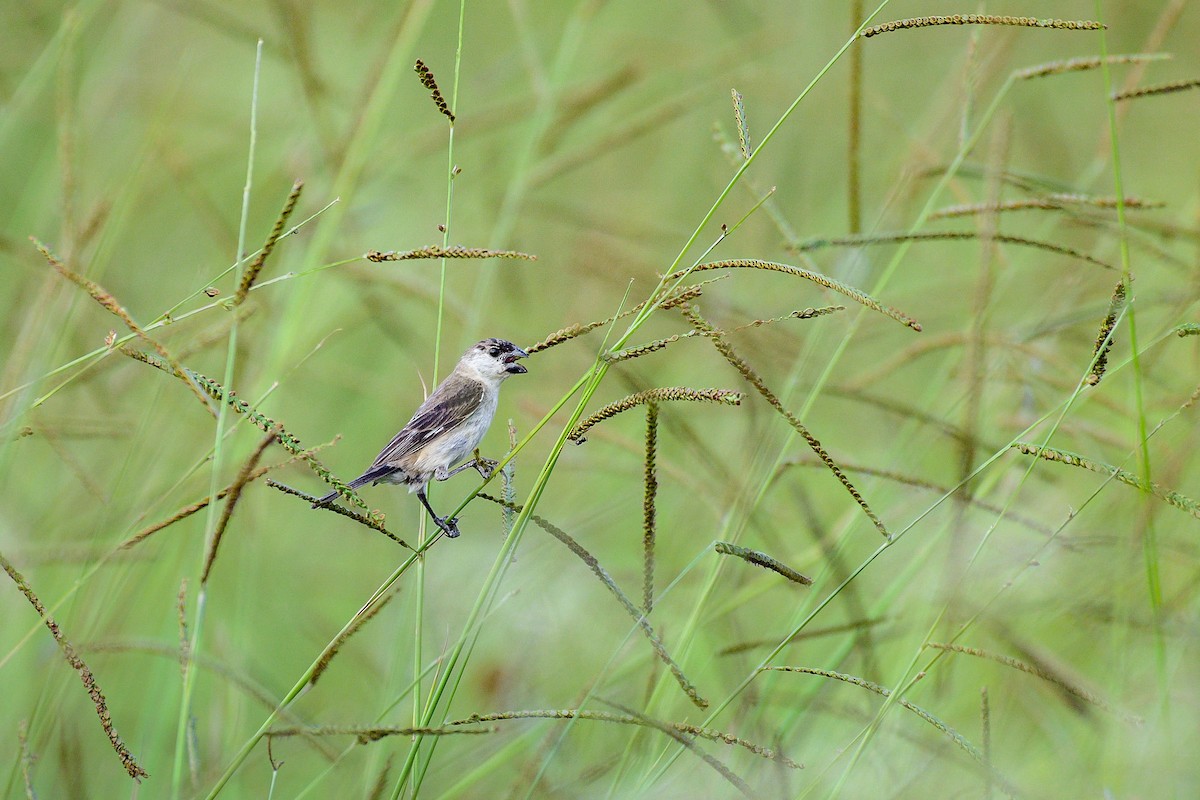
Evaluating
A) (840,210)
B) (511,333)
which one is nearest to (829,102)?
(840,210)

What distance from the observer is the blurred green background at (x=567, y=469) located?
259cm

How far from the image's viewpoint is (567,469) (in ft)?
13.3

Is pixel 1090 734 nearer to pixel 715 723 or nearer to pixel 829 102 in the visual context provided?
pixel 715 723

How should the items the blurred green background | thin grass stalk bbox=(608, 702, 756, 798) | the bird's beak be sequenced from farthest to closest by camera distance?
the bird's beak, the blurred green background, thin grass stalk bbox=(608, 702, 756, 798)

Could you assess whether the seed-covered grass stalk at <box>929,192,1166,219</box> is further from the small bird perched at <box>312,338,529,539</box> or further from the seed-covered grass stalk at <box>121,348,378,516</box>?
the seed-covered grass stalk at <box>121,348,378,516</box>

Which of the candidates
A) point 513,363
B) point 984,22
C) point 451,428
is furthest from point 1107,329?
point 513,363

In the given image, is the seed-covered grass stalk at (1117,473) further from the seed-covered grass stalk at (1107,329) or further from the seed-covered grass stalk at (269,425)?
the seed-covered grass stalk at (269,425)

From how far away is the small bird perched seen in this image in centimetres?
297

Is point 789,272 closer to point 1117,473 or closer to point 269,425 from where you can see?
point 1117,473

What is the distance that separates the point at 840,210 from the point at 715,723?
311 centimetres

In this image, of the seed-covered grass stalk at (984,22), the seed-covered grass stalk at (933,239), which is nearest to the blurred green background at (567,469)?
the seed-covered grass stalk at (933,239)

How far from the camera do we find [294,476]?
3.68 metres

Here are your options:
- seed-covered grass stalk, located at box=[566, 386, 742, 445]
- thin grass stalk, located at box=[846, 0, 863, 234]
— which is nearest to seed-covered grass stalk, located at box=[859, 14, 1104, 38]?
thin grass stalk, located at box=[846, 0, 863, 234]

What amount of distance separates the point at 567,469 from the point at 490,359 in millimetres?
676
